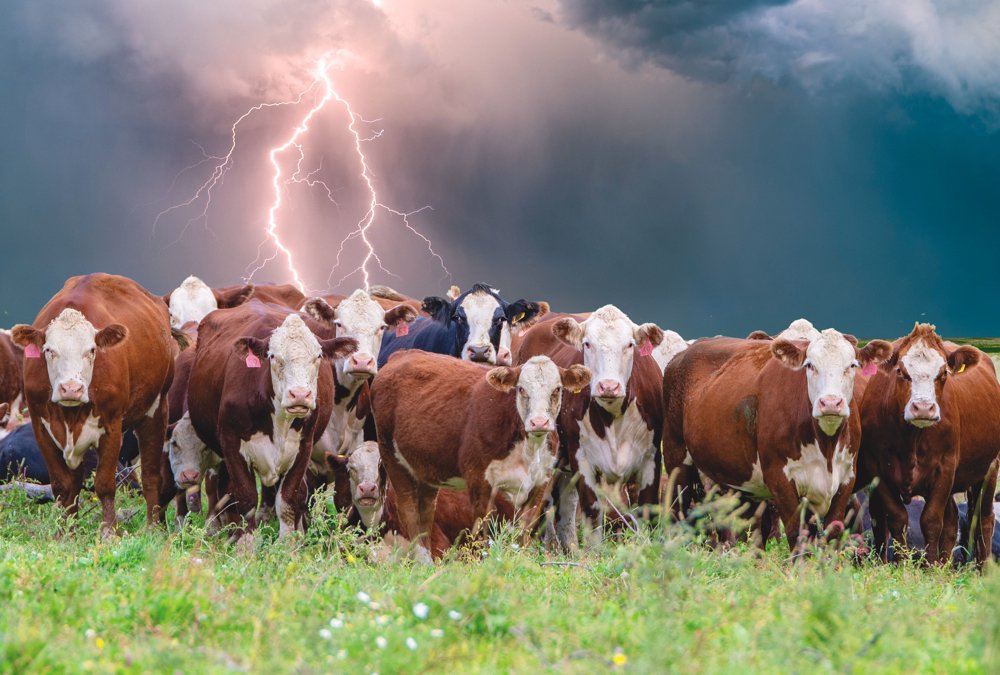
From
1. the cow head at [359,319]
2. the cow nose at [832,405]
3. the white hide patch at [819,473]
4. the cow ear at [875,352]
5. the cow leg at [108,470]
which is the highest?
the cow ear at [875,352]

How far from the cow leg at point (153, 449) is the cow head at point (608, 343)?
13.9 ft

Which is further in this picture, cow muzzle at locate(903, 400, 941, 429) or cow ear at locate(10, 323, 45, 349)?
cow ear at locate(10, 323, 45, 349)

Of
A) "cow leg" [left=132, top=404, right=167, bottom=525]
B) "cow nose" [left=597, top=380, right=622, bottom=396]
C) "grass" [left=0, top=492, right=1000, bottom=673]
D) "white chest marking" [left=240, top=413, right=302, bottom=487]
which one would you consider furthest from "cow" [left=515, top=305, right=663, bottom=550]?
"grass" [left=0, top=492, right=1000, bottom=673]

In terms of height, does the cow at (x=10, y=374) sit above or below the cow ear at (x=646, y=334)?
below

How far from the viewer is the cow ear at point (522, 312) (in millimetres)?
13445

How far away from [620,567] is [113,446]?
5.98 metres

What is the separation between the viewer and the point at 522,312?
13.6 meters

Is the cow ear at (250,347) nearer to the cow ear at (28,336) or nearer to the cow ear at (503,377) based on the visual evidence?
the cow ear at (28,336)

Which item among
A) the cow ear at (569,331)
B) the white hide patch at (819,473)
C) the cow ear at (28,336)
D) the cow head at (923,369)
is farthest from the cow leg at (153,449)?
the cow head at (923,369)

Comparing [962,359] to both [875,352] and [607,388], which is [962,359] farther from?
[607,388]

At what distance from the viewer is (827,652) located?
15.3 feet

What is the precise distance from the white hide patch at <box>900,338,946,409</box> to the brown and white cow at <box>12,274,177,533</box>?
24.2 ft

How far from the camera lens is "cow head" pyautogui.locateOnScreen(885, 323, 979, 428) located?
32.1 ft

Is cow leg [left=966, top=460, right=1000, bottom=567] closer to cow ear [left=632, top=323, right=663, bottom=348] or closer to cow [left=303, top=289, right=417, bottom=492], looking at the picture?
cow ear [left=632, top=323, right=663, bottom=348]
